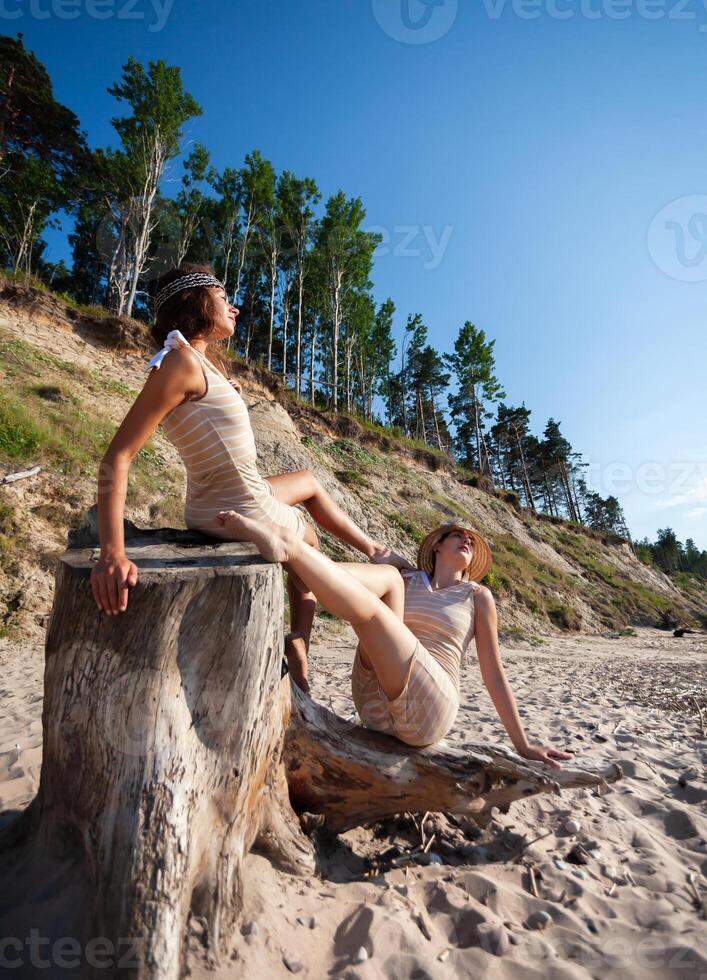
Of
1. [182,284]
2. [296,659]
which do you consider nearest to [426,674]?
[296,659]

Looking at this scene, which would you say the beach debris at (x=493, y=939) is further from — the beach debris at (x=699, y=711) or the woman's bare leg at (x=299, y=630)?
the beach debris at (x=699, y=711)

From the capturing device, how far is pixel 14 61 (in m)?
17.1

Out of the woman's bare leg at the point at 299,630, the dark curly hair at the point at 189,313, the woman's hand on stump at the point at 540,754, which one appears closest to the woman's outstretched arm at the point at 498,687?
the woman's hand on stump at the point at 540,754

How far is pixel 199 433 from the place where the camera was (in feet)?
7.33

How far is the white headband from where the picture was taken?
2.46 meters

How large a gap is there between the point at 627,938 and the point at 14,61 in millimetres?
26865

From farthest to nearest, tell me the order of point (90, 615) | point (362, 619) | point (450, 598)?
1. point (450, 598)
2. point (362, 619)
3. point (90, 615)

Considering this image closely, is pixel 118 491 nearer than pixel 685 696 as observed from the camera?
Yes

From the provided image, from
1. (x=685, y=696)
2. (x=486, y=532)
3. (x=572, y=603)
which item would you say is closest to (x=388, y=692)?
(x=685, y=696)

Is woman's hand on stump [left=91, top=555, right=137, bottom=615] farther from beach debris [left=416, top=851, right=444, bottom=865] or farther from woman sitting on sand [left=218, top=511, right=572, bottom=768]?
beach debris [left=416, top=851, right=444, bottom=865]

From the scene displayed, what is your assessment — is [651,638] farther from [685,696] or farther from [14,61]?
[14,61]

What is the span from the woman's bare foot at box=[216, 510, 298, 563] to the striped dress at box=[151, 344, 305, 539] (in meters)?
0.31

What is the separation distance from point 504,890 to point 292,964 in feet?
3.38

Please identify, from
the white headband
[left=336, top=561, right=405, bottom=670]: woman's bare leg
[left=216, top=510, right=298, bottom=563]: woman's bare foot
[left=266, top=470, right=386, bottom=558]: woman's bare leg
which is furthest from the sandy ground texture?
the white headband
